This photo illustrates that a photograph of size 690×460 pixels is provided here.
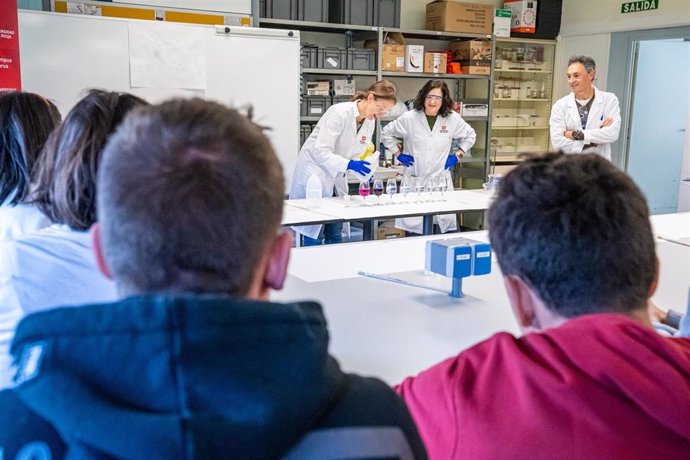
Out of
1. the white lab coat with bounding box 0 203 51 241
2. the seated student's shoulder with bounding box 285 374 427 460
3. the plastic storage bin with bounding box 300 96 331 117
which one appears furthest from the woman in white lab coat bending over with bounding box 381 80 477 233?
the seated student's shoulder with bounding box 285 374 427 460

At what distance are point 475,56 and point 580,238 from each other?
18.6 feet

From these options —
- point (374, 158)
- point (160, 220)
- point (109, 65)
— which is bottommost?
point (374, 158)

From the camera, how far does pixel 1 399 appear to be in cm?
61

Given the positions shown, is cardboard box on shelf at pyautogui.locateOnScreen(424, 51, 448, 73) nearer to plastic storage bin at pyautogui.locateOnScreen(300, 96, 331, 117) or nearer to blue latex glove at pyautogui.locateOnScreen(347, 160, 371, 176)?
plastic storage bin at pyautogui.locateOnScreen(300, 96, 331, 117)

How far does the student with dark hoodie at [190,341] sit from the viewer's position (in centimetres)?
54

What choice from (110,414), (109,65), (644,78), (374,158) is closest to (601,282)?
(110,414)

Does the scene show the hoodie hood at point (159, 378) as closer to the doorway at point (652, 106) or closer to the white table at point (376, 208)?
the white table at point (376, 208)

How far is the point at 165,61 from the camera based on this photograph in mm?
4867

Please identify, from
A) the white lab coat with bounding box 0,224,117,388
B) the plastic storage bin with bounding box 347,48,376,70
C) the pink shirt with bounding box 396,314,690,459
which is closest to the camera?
the pink shirt with bounding box 396,314,690,459

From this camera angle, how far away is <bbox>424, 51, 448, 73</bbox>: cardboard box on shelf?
6139mm

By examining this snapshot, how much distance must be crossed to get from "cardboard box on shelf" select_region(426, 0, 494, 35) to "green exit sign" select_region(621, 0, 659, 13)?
3.94ft

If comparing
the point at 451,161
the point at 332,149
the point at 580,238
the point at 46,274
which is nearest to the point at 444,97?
the point at 451,161

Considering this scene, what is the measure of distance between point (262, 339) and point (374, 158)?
4076mm

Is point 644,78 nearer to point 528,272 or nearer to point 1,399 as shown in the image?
point 528,272
